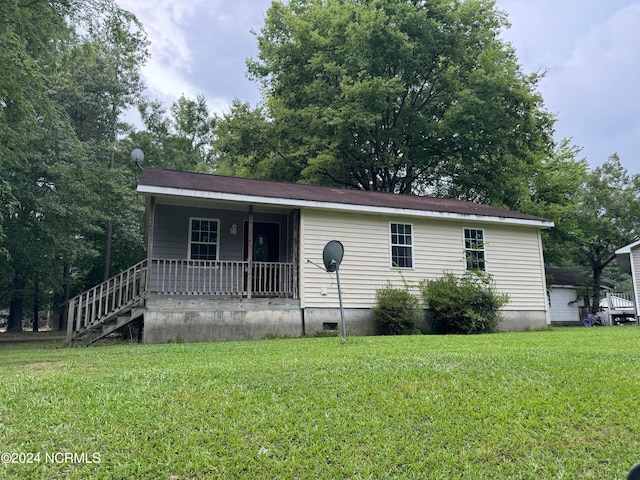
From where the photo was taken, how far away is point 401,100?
20.8m

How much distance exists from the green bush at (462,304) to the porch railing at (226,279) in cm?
382

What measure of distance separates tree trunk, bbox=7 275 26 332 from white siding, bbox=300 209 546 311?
17.2m

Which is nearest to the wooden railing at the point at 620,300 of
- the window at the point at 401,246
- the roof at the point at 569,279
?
the roof at the point at 569,279

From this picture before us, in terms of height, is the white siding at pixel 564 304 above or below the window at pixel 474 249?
below

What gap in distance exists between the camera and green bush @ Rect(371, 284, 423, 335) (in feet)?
36.7

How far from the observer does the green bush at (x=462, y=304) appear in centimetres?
1155

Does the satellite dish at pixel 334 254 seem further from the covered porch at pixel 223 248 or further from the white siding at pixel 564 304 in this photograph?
the white siding at pixel 564 304

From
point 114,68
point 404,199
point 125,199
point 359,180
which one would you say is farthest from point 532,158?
point 114,68

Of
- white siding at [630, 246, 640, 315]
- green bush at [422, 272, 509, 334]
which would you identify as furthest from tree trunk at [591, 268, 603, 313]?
green bush at [422, 272, 509, 334]

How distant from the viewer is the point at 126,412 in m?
3.58

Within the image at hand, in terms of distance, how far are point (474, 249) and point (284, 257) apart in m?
5.56

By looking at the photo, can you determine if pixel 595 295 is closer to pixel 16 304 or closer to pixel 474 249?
pixel 474 249

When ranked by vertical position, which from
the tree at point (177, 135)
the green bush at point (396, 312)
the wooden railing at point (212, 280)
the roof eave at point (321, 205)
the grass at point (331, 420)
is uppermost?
the tree at point (177, 135)

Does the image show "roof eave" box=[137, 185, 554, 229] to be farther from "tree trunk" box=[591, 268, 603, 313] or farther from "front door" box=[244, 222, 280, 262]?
"tree trunk" box=[591, 268, 603, 313]
